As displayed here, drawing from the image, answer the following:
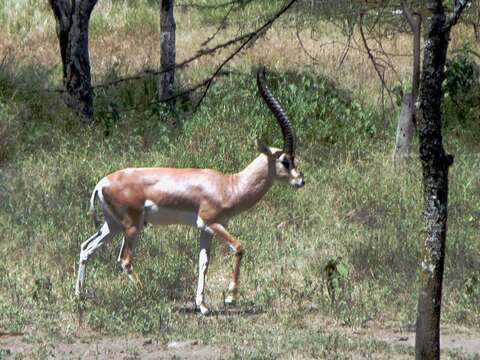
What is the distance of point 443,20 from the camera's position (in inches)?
232

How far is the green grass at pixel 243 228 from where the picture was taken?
812cm

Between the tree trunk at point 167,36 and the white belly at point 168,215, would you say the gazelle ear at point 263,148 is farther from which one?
the tree trunk at point 167,36

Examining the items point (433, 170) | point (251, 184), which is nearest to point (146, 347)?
point (251, 184)

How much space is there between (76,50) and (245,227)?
4.38m

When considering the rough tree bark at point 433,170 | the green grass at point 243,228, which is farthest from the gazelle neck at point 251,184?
the rough tree bark at point 433,170

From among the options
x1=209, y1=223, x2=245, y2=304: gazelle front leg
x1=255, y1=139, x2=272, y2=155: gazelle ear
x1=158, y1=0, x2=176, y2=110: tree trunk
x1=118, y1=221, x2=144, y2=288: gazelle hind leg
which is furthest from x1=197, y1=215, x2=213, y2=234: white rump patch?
x1=158, y1=0, x2=176, y2=110: tree trunk

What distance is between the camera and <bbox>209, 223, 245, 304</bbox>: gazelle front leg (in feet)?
27.4

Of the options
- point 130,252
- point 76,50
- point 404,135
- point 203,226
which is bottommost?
point 130,252

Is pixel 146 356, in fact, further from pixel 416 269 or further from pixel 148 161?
pixel 148 161

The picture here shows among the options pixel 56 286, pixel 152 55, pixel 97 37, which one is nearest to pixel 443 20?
pixel 56 286

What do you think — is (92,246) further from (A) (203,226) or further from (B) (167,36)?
(B) (167,36)

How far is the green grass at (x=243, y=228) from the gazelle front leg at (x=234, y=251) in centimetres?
18

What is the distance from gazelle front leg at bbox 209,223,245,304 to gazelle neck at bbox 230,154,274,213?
10.0 inches

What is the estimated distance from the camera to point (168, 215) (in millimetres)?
8508
